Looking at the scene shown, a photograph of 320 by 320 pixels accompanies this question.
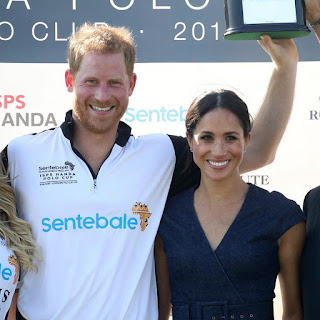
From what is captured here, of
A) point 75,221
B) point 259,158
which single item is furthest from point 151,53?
point 75,221

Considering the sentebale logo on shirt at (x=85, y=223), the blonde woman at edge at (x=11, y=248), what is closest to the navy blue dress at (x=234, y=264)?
the sentebale logo on shirt at (x=85, y=223)

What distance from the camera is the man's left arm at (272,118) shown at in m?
2.76

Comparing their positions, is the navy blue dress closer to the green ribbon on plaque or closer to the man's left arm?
the man's left arm

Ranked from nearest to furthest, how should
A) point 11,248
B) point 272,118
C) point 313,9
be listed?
point 11,248
point 313,9
point 272,118

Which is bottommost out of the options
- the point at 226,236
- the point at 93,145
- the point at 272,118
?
the point at 226,236

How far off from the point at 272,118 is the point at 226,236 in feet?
1.93

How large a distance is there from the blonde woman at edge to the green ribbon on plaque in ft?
3.33

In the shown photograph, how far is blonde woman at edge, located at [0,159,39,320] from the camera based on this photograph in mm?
2352

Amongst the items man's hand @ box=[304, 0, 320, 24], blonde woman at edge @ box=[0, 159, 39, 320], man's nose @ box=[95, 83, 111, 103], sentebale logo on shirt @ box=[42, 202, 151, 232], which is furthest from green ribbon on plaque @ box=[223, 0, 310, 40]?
blonde woman at edge @ box=[0, 159, 39, 320]

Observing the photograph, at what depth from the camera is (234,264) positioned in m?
2.40

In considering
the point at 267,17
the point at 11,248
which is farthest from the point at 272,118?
the point at 11,248

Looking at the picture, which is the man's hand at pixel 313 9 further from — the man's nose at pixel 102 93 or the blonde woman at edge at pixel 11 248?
the blonde woman at edge at pixel 11 248

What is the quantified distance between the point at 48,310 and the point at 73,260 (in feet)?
0.66

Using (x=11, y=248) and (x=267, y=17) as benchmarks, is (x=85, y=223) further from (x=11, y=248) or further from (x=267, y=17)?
(x=267, y=17)
